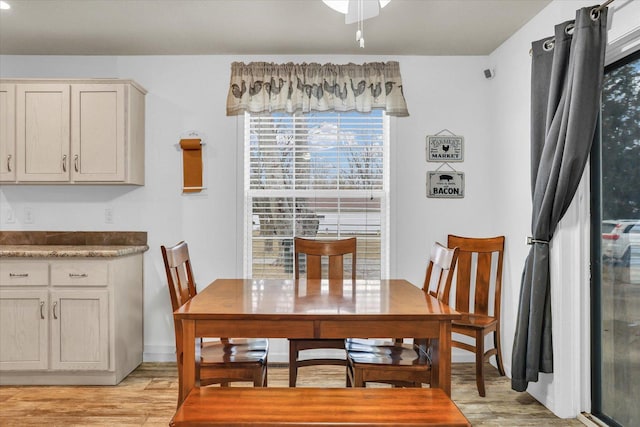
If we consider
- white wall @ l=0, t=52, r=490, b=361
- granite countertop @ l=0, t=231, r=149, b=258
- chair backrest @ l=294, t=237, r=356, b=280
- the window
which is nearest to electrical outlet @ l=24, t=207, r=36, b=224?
granite countertop @ l=0, t=231, r=149, b=258

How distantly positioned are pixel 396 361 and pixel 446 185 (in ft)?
6.20

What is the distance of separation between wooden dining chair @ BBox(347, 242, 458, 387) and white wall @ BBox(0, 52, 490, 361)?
125 cm

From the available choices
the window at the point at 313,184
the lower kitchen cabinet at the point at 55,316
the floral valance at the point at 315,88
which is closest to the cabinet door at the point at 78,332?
the lower kitchen cabinet at the point at 55,316

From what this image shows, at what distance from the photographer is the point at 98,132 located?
3424 millimetres

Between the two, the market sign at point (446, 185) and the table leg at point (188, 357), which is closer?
the table leg at point (188, 357)

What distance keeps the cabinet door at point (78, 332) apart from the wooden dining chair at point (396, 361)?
1784mm

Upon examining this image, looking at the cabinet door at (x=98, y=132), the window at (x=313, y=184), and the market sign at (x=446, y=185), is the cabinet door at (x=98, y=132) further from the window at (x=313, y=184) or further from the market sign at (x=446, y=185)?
the market sign at (x=446, y=185)

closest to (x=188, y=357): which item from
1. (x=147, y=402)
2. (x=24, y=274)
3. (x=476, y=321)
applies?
(x=147, y=402)

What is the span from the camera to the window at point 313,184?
3.78 m

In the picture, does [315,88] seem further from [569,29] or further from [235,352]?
[235,352]

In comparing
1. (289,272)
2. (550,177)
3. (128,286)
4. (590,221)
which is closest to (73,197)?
(128,286)

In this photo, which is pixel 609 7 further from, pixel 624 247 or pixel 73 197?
pixel 73 197

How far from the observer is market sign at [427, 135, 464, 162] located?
12.3ft

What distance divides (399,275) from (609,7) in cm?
228
